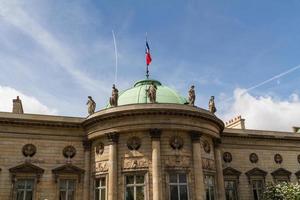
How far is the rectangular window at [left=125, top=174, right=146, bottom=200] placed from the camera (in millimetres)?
30438

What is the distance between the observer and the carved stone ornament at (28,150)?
32.8 m

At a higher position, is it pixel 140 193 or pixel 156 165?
pixel 156 165

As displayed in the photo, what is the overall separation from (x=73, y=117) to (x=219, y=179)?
49.8ft

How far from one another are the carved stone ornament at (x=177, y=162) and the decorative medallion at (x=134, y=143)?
2.81 metres

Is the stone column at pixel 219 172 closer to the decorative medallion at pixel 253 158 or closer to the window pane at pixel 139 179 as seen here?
the decorative medallion at pixel 253 158

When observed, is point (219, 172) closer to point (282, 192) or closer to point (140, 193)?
point (282, 192)

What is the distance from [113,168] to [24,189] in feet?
26.9

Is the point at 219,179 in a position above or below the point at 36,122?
below

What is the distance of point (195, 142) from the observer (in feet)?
106

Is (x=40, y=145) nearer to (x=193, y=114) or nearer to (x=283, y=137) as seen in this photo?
(x=193, y=114)

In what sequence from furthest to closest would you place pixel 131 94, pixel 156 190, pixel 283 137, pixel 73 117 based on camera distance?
pixel 283 137, pixel 131 94, pixel 73 117, pixel 156 190

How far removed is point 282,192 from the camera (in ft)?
118

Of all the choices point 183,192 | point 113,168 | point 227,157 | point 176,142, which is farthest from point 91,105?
point 227,157

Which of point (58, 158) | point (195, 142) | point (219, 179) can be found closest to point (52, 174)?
point (58, 158)
